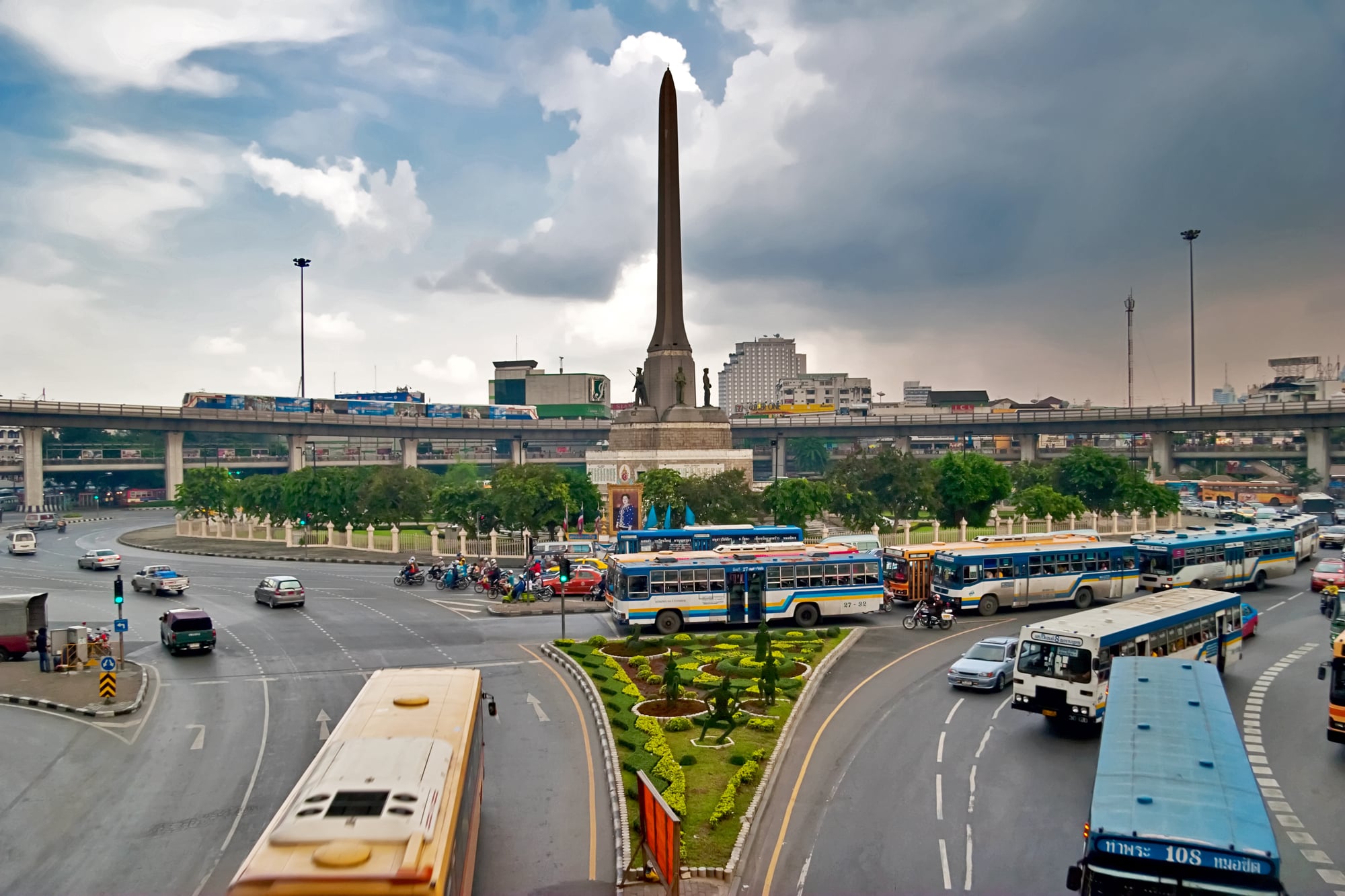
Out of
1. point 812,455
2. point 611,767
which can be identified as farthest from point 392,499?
point 812,455

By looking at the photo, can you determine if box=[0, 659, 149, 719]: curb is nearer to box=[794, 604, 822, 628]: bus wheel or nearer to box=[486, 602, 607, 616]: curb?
box=[486, 602, 607, 616]: curb

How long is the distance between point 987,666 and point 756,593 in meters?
10.3

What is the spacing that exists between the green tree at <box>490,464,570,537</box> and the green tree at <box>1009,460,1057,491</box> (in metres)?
41.2

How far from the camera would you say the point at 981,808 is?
719 inches

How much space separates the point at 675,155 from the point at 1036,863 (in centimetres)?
6759

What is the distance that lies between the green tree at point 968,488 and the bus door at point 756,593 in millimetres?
37709

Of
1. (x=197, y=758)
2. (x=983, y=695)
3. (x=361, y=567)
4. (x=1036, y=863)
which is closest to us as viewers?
(x=1036, y=863)

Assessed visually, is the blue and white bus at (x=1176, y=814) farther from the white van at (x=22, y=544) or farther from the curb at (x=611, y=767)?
the white van at (x=22, y=544)

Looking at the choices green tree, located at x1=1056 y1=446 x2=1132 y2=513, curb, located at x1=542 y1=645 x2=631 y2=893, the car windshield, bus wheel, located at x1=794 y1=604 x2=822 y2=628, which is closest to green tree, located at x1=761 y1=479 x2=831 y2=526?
bus wheel, located at x1=794 y1=604 x2=822 y2=628

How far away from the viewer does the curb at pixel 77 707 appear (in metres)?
25.2

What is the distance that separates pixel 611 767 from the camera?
20.1 meters

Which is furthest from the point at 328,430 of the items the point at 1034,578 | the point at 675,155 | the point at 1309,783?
the point at 1309,783

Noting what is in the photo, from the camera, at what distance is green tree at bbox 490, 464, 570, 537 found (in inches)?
2325

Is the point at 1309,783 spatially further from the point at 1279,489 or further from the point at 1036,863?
the point at 1279,489
